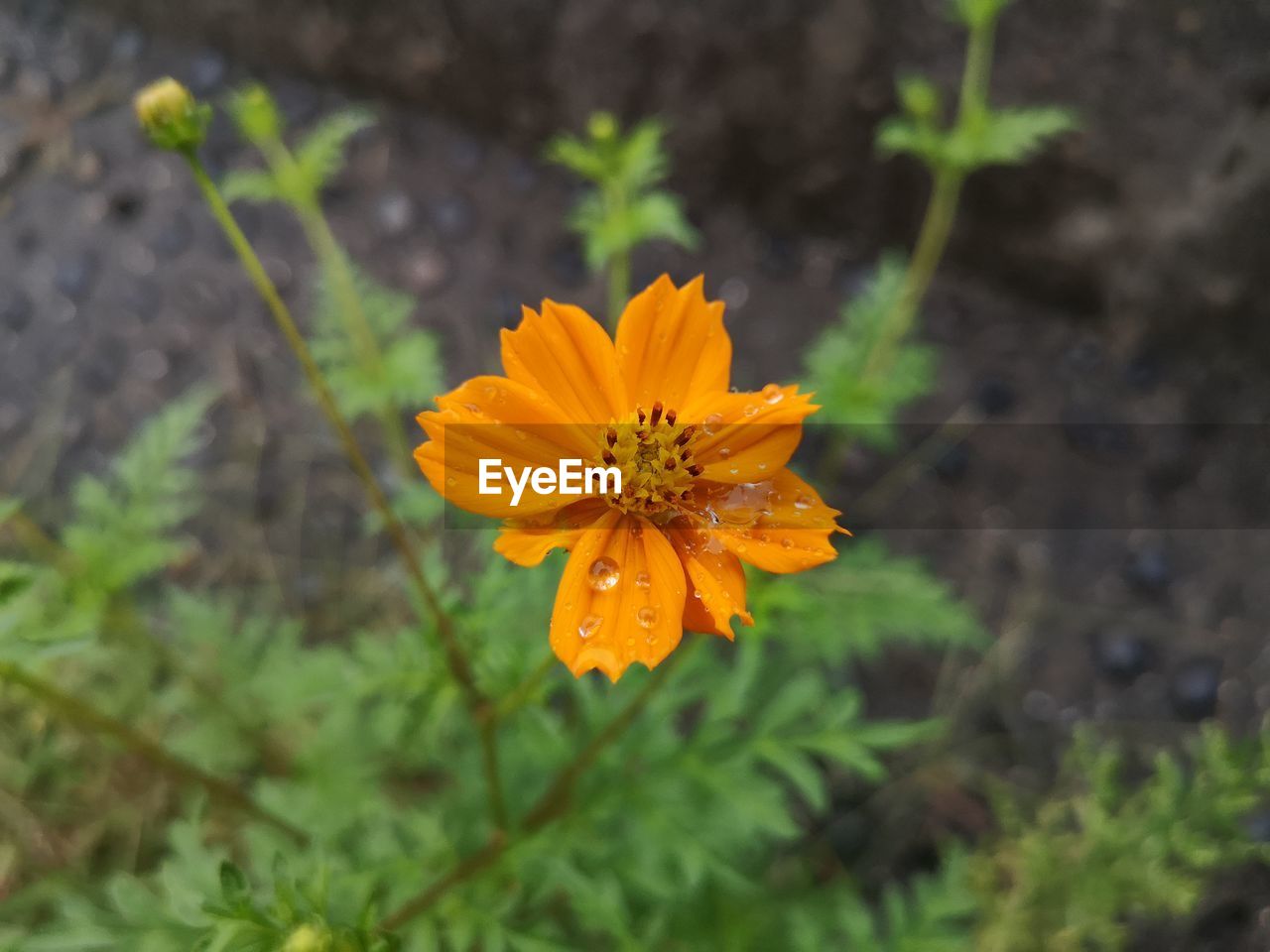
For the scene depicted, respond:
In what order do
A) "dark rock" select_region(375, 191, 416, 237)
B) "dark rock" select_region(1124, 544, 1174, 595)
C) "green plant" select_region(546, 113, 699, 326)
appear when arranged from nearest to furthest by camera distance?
"green plant" select_region(546, 113, 699, 326), "dark rock" select_region(1124, 544, 1174, 595), "dark rock" select_region(375, 191, 416, 237)

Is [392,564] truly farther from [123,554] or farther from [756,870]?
[756,870]

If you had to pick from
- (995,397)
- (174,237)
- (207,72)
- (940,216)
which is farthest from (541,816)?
(207,72)

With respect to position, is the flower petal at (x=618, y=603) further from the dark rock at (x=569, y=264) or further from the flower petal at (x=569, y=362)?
the dark rock at (x=569, y=264)

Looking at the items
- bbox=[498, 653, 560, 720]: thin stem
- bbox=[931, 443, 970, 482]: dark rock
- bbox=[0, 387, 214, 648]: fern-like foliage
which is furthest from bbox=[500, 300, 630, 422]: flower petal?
bbox=[931, 443, 970, 482]: dark rock

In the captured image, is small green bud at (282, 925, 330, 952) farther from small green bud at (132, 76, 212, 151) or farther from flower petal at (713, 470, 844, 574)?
small green bud at (132, 76, 212, 151)

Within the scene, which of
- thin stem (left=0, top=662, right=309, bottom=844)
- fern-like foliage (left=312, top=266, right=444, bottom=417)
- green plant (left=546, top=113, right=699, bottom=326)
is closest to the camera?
thin stem (left=0, top=662, right=309, bottom=844)

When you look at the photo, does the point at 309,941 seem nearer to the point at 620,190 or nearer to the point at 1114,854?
the point at 620,190

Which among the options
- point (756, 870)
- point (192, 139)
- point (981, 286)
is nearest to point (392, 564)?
point (756, 870)
